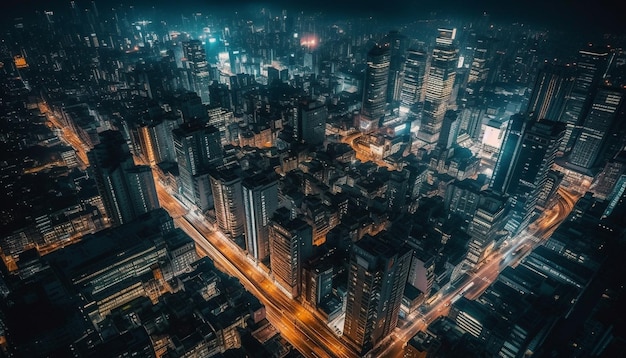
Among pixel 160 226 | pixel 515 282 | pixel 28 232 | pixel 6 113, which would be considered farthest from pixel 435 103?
pixel 6 113

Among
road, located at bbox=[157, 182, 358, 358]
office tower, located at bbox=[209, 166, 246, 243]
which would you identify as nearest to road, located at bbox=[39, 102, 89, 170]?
road, located at bbox=[157, 182, 358, 358]

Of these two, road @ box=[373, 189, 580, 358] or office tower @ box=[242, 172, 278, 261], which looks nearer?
road @ box=[373, 189, 580, 358]

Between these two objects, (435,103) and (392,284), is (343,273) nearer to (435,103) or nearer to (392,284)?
(392,284)

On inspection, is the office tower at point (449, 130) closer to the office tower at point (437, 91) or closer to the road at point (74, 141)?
the office tower at point (437, 91)

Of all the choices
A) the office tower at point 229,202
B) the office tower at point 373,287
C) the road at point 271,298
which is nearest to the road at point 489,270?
the office tower at point 373,287

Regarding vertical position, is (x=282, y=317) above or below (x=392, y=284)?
below

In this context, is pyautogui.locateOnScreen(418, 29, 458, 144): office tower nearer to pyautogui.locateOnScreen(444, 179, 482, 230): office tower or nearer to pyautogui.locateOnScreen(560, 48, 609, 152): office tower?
pyautogui.locateOnScreen(560, 48, 609, 152): office tower
